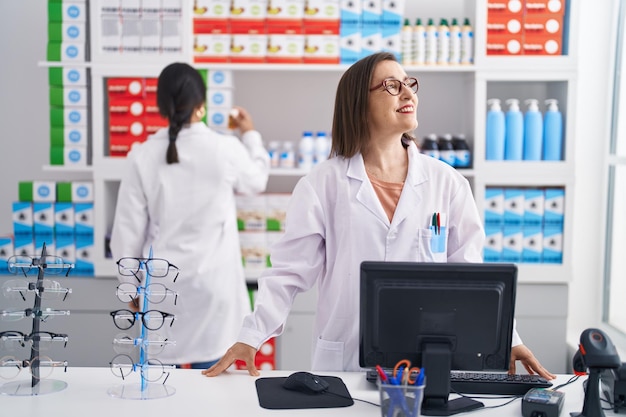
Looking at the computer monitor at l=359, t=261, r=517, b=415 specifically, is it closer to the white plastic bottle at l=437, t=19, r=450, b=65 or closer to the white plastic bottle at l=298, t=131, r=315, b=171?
the white plastic bottle at l=298, t=131, r=315, b=171

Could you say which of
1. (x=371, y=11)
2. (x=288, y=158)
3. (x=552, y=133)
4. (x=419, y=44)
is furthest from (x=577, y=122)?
(x=288, y=158)

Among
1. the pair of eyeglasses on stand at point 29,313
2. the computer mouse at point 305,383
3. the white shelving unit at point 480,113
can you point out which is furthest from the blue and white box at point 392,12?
the pair of eyeglasses on stand at point 29,313

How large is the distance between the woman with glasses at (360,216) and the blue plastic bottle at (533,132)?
1610 mm

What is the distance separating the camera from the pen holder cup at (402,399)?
1574 mm

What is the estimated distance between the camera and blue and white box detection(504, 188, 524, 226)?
384 centimetres

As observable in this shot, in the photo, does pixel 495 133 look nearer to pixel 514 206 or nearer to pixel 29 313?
pixel 514 206

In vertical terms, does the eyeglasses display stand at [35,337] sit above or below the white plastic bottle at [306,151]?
below

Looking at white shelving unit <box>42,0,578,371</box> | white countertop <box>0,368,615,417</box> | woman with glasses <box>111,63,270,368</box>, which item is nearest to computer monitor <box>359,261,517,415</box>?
white countertop <box>0,368,615,417</box>

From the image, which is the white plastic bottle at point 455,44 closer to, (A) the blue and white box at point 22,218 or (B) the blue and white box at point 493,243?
(B) the blue and white box at point 493,243

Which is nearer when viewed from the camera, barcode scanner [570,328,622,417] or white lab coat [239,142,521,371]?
barcode scanner [570,328,622,417]

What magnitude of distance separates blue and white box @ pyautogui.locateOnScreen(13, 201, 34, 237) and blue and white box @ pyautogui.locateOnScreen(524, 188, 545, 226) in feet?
8.21

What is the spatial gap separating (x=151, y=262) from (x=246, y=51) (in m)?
2.02

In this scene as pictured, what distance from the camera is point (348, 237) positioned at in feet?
7.47

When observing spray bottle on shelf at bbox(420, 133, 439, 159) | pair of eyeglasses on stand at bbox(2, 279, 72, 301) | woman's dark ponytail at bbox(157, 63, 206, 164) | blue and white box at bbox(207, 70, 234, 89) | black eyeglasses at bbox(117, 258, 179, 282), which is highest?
blue and white box at bbox(207, 70, 234, 89)
